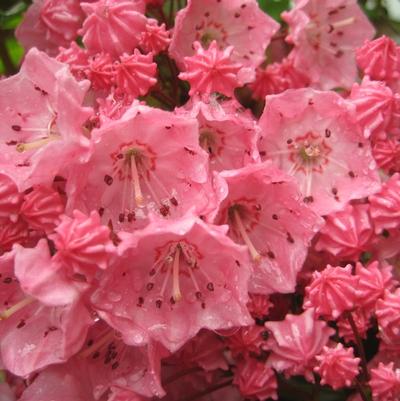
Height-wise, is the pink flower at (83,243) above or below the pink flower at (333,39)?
above

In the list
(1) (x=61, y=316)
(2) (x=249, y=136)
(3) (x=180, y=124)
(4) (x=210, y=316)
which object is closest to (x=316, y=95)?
(2) (x=249, y=136)

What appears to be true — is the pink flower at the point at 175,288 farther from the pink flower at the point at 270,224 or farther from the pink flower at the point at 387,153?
the pink flower at the point at 387,153

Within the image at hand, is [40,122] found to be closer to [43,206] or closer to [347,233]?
[43,206]

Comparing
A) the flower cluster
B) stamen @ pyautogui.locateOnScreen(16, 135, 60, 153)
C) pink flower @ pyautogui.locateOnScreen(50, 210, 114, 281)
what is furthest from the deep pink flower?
stamen @ pyautogui.locateOnScreen(16, 135, 60, 153)

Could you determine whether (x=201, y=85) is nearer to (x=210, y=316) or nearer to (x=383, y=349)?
(x=210, y=316)

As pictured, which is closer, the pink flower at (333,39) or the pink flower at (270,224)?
the pink flower at (270,224)

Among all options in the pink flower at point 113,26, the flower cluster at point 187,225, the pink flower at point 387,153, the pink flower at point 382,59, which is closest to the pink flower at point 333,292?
the flower cluster at point 187,225
